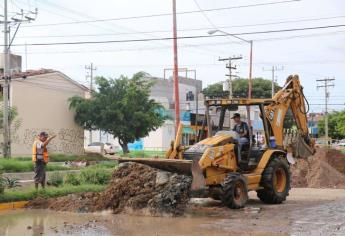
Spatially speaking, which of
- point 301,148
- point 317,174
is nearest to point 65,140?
point 317,174

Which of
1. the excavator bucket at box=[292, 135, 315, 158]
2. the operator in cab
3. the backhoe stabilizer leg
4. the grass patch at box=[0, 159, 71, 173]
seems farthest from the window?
the backhoe stabilizer leg

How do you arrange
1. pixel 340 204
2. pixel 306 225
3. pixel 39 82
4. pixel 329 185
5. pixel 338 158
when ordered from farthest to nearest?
pixel 39 82
pixel 338 158
pixel 329 185
pixel 340 204
pixel 306 225

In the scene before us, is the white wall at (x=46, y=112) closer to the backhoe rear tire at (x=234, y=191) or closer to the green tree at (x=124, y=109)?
the green tree at (x=124, y=109)

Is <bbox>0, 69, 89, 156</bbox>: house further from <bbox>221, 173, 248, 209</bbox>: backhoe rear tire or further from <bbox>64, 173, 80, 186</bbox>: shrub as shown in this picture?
<bbox>221, 173, 248, 209</bbox>: backhoe rear tire

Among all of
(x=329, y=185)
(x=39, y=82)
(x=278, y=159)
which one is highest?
(x=39, y=82)

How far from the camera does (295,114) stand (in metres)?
17.3

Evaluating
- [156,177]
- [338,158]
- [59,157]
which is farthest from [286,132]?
[59,157]

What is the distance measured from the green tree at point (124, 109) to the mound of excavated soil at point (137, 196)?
26.1 m

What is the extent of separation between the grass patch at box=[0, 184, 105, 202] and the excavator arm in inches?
228

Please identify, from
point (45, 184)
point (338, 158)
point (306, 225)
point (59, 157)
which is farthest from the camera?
point (59, 157)

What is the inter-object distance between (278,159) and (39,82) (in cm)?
3091

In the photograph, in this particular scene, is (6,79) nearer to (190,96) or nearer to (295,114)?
A: (295,114)

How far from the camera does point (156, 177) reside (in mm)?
13781

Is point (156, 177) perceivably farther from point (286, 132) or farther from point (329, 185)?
point (329, 185)
